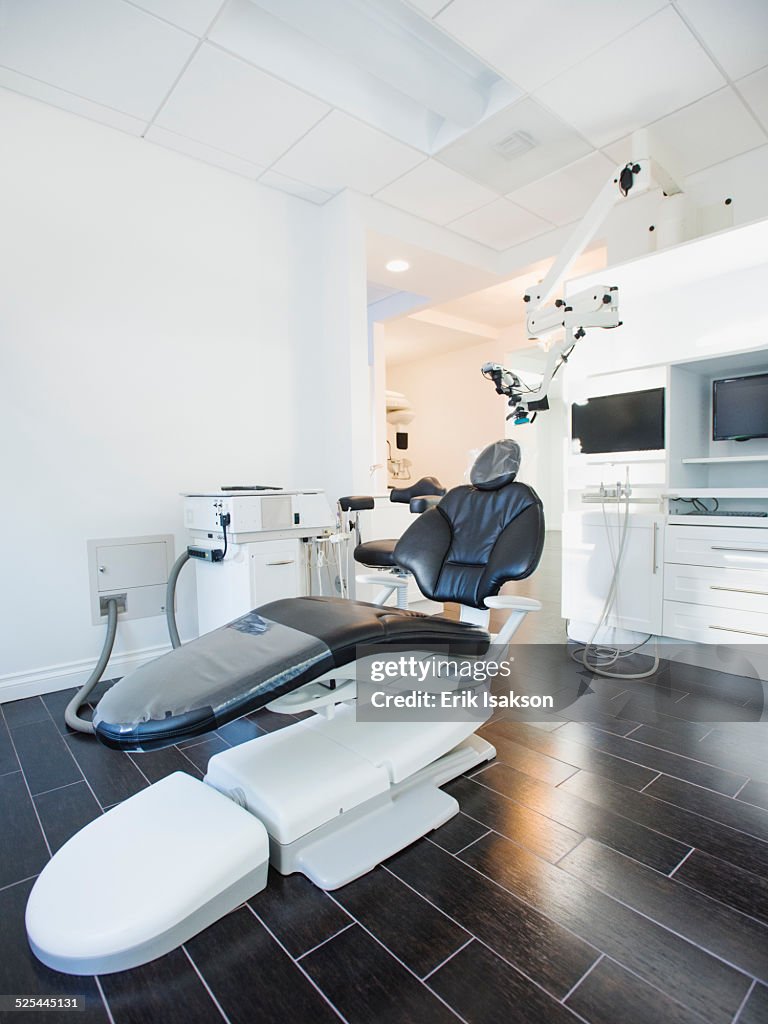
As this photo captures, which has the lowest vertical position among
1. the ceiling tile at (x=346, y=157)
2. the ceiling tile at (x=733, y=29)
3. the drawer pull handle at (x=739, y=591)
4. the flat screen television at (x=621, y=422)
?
the drawer pull handle at (x=739, y=591)

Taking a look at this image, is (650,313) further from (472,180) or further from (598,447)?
(472,180)

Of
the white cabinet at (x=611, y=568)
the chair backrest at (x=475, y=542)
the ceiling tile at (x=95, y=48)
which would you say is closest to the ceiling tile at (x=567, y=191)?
the white cabinet at (x=611, y=568)

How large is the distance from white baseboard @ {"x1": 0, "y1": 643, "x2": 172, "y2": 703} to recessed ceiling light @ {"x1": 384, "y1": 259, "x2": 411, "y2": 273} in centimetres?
331

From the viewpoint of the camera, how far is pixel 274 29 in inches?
97.0

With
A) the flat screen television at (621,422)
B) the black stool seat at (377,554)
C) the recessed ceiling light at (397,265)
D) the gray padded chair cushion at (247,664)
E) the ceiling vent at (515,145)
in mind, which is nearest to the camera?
the gray padded chair cushion at (247,664)

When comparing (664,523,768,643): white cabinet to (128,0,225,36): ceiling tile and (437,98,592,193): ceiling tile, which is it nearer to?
(437,98,592,193): ceiling tile

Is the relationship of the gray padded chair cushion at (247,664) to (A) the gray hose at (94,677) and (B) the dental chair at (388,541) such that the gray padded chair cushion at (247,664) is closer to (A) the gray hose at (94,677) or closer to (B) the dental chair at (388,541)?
(B) the dental chair at (388,541)

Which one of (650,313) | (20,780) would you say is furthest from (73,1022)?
(650,313)

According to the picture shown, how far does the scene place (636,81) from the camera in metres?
2.60

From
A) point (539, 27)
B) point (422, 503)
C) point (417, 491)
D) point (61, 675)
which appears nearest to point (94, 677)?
point (61, 675)

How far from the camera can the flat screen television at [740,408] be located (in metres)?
2.86

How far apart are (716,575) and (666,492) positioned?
50cm

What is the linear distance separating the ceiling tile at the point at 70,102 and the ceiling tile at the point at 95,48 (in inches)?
1.4

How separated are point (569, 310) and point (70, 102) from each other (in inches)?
102
